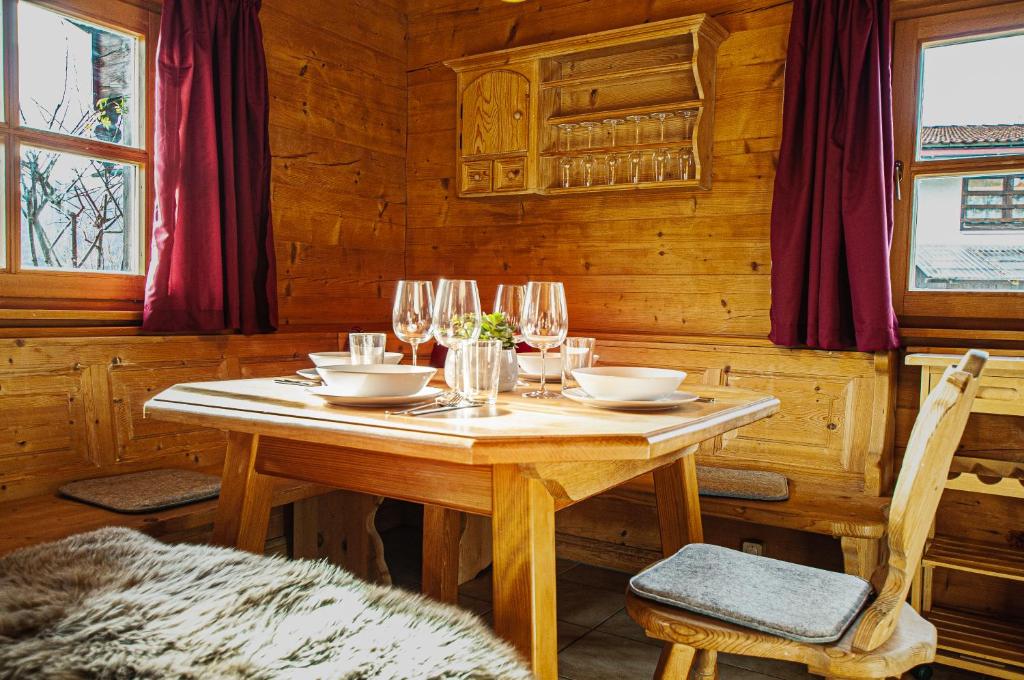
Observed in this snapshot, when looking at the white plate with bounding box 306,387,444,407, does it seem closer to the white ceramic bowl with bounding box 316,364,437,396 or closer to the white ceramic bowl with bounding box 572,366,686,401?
the white ceramic bowl with bounding box 316,364,437,396

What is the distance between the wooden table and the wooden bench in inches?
32.8

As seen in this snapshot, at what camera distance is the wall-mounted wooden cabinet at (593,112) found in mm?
2966

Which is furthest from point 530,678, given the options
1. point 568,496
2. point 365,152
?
point 365,152

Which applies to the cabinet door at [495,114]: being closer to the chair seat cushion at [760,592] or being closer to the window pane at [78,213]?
the window pane at [78,213]

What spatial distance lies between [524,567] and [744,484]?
141cm

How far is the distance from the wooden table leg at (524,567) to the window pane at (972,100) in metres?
2.19

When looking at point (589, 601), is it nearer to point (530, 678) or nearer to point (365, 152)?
point (530, 678)

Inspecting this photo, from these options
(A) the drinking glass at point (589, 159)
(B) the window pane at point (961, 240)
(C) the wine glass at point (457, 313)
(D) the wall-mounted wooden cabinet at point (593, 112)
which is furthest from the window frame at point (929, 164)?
(C) the wine glass at point (457, 313)

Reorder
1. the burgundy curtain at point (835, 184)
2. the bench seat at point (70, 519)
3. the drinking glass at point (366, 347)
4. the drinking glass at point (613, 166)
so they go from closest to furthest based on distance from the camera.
→ 1. the drinking glass at point (366, 347)
2. the bench seat at point (70, 519)
3. the burgundy curtain at point (835, 184)
4. the drinking glass at point (613, 166)

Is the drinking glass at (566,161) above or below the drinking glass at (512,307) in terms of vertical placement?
above

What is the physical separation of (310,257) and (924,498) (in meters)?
2.70

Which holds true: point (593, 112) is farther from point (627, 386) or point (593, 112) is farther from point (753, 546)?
point (627, 386)

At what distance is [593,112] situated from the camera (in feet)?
10.6

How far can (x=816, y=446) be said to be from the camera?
2.74m
